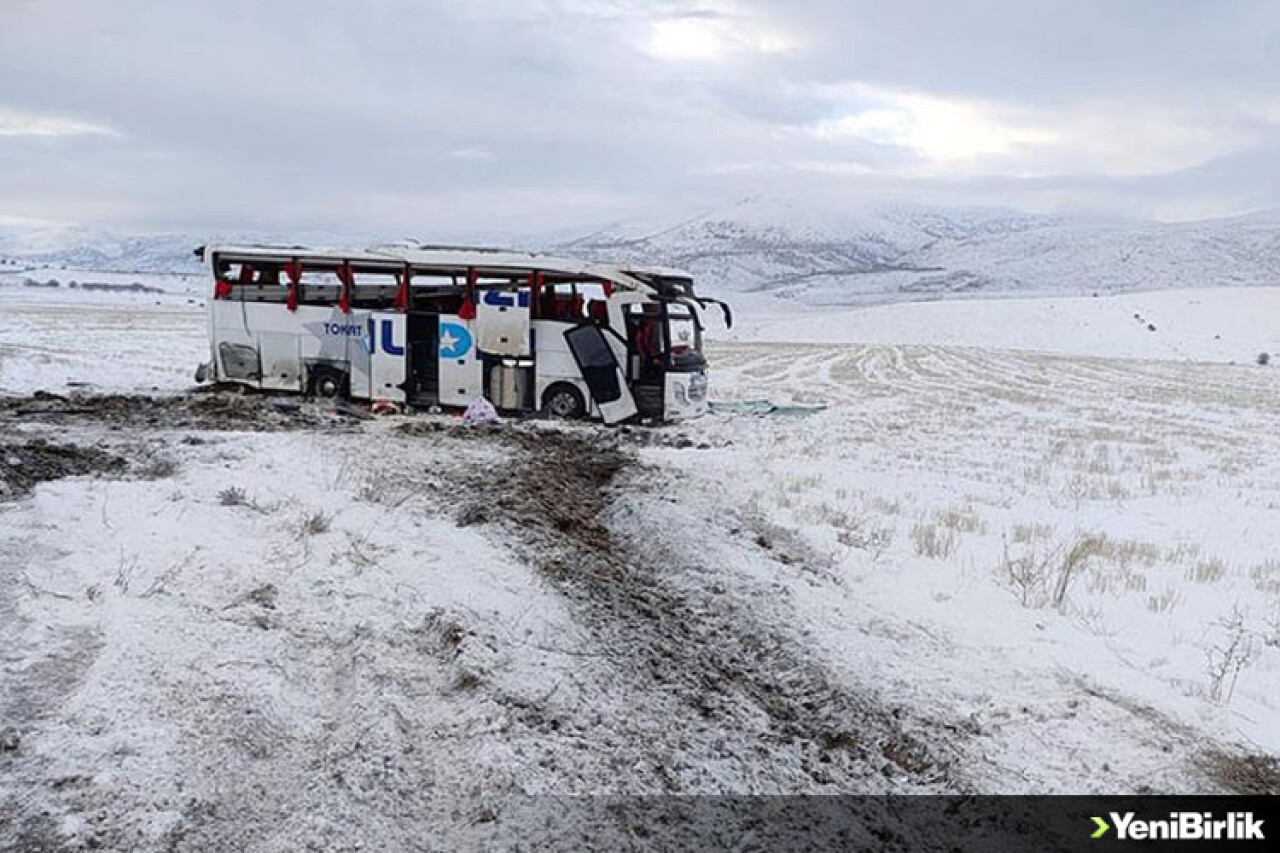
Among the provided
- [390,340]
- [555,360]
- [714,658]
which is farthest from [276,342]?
[714,658]

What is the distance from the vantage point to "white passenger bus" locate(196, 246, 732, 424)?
17.9 metres

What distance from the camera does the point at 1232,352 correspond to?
65375 mm

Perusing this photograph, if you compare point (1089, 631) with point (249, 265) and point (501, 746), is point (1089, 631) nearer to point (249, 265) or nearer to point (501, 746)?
point (501, 746)

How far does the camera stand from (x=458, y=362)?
18.6 meters

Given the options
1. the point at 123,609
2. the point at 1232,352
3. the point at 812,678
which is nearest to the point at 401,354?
the point at 123,609

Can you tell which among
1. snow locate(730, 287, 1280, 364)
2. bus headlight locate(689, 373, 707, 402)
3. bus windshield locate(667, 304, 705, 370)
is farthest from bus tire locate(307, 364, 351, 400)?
snow locate(730, 287, 1280, 364)

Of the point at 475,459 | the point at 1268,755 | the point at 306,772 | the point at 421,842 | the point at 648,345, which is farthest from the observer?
the point at 648,345

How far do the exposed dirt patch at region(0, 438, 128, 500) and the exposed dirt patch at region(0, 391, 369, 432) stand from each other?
3.01m

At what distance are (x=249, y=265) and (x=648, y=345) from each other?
29.1 ft

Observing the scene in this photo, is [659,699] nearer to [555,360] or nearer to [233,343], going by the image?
[555,360]

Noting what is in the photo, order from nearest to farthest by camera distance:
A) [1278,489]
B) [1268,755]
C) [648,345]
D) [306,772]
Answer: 1. [306,772]
2. [1268,755]
3. [1278,489]
4. [648,345]

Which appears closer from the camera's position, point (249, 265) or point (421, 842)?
point (421, 842)

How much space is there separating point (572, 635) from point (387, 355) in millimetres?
14117

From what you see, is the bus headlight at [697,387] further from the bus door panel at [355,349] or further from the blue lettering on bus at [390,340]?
the bus door panel at [355,349]
